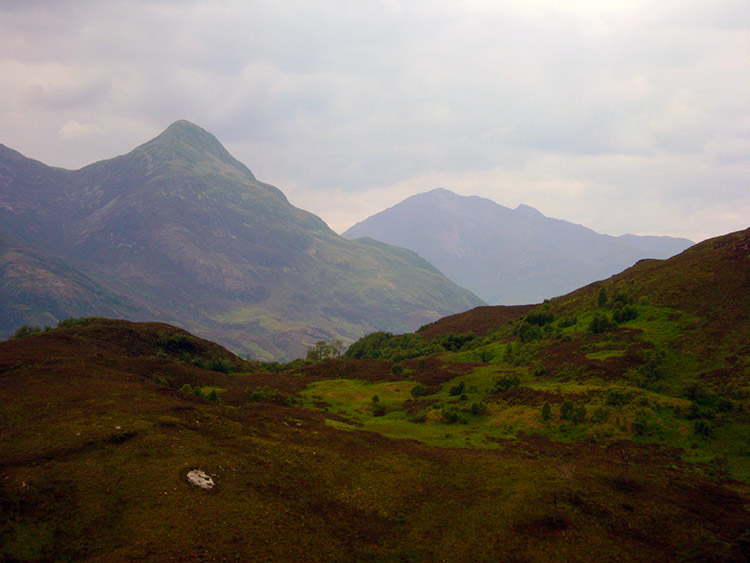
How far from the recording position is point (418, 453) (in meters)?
42.2

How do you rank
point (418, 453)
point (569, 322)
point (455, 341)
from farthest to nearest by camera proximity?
point (455, 341) < point (569, 322) < point (418, 453)

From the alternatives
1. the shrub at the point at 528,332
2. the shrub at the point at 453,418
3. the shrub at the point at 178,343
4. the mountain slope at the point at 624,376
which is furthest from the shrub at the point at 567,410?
the shrub at the point at 178,343

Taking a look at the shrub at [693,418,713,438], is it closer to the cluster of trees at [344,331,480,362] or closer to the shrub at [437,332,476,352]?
the cluster of trees at [344,331,480,362]

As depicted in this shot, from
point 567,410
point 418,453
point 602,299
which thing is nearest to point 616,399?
point 567,410

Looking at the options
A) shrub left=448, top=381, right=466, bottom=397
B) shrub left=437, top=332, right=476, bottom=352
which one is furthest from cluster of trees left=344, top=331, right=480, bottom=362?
shrub left=448, top=381, right=466, bottom=397

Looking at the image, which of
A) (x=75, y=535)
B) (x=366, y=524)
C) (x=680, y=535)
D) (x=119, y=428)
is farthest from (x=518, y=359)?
(x=75, y=535)

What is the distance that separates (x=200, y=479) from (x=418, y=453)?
21.5 meters

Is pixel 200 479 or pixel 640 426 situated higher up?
pixel 640 426

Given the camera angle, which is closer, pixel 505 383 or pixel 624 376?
pixel 624 376

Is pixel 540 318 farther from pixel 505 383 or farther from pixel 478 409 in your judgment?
pixel 478 409

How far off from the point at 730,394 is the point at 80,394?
66333mm

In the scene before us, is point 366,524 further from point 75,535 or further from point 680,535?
point 680,535

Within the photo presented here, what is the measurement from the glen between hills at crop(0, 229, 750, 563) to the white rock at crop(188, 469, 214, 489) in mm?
600

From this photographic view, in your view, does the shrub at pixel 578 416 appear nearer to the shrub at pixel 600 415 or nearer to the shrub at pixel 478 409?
the shrub at pixel 600 415
